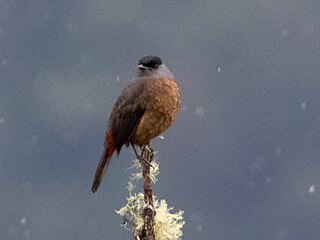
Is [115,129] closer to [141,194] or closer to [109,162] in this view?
[109,162]

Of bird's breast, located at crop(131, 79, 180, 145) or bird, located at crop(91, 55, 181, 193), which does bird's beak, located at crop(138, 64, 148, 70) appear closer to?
bird, located at crop(91, 55, 181, 193)

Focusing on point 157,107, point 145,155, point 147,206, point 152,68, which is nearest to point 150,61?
point 152,68

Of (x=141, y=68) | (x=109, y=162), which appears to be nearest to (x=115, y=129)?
(x=109, y=162)

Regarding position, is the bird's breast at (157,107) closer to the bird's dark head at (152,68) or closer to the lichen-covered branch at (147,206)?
the bird's dark head at (152,68)

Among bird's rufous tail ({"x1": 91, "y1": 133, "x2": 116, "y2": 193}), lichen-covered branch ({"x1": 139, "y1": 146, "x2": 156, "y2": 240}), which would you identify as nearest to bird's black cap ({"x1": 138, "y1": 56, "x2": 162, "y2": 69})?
bird's rufous tail ({"x1": 91, "y1": 133, "x2": 116, "y2": 193})

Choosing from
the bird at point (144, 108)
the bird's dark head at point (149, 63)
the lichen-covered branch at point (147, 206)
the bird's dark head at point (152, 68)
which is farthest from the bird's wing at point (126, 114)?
the lichen-covered branch at point (147, 206)
